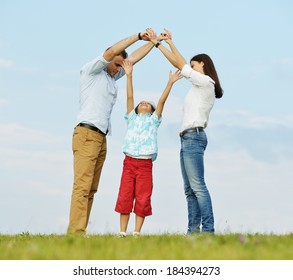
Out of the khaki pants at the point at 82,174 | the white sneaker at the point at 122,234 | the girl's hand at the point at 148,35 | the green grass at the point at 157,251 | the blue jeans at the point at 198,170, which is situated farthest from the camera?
the girl's hand at the point at 148,35

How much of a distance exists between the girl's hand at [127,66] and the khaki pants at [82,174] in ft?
3.97

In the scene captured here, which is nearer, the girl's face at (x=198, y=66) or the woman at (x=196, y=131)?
the woman at (x=196, y=131)

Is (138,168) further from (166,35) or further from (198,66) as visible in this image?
(166,35)

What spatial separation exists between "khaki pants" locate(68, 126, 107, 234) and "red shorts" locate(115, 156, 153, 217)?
0.60 metres

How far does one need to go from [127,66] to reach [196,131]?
6.16ft

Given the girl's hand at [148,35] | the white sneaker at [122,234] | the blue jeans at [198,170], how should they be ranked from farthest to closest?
1. the girl's hand at [148,35]
2. the white sneaker at [122,234]
3. the blue jeans at [198,170]

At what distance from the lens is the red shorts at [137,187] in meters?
9.72

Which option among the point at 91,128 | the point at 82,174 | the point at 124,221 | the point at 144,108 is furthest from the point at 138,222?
the point at 144,108

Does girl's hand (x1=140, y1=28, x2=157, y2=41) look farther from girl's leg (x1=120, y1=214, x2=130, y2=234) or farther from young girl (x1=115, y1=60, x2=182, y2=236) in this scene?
girl's leg (x1=120, y1=214, x2=130, y2=234)

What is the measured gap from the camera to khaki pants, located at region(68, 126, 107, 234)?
9867 millimetres

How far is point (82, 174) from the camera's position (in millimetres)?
9867

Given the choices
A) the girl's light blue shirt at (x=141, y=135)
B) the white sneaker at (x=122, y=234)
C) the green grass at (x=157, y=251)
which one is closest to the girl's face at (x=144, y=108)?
the girl's light blue shirt at (x=141, y=135)

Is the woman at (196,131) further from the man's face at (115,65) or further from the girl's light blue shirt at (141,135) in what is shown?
the man's face at (115,65)

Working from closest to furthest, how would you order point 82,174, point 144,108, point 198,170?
1. point 198,170
2. point 82,174
3. point 144,108
